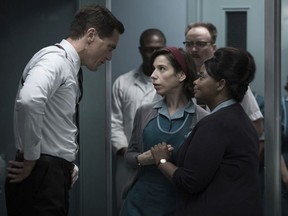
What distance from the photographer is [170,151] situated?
10.1 ft

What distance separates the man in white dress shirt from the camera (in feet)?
8.13

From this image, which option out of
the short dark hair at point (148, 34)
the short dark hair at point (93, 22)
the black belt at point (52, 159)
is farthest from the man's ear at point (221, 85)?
the short dark hair at point (148, 34)

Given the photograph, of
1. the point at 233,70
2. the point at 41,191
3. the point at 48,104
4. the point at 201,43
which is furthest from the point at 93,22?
the point at 201,43

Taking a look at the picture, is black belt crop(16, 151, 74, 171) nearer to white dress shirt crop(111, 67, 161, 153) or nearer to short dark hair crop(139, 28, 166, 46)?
white dress shirt crop(111, 67, 161, 153)

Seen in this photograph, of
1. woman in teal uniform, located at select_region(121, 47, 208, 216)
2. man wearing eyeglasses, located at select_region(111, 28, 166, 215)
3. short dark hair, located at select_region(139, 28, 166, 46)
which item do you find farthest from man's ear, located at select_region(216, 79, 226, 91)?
short dark hair, located at select_region(139, 28, 166, 46)

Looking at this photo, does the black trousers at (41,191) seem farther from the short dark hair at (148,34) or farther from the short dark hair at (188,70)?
the short dark hair at (148,34)

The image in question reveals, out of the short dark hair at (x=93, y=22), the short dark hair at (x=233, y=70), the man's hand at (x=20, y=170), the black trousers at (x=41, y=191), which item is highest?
the short dark hair at (x=93, y=22)

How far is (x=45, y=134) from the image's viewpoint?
8.75 ft

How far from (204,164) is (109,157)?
1590 mm

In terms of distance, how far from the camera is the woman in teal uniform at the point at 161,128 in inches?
123

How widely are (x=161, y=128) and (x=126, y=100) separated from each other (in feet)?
3.70

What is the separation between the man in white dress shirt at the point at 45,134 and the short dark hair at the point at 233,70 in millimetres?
640

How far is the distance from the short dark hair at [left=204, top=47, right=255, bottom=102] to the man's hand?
943 mm

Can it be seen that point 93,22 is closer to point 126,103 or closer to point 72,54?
point 72,54
